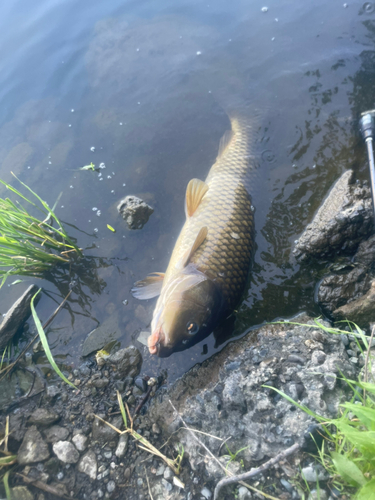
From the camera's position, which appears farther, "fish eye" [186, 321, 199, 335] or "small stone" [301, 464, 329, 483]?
"fish eye" [186, 321, 199, 335]

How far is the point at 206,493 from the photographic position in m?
1.89

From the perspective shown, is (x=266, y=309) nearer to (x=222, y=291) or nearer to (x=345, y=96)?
(x=222, y=291)

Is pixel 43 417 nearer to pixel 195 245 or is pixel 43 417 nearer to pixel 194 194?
pixel 195 245

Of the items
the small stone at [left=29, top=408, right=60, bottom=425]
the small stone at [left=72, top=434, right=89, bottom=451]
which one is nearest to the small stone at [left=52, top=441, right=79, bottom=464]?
the small stone at [left=72, top=434, right=89, bottom=451]

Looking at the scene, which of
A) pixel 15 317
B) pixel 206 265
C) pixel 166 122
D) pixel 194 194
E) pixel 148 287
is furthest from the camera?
pixel 166 122

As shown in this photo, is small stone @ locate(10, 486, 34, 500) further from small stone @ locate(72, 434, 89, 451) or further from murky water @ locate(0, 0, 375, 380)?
murky water @ locate(0, 0, 375, 380)

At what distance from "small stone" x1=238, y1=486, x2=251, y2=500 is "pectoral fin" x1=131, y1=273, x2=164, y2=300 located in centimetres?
174

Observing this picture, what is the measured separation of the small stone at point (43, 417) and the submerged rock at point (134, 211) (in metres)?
2.10

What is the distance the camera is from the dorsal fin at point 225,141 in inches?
150

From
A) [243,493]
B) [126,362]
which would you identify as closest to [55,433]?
[126,362]

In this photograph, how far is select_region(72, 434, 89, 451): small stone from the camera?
2.32m

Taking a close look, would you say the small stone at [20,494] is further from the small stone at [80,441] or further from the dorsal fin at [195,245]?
the dorsal fin at [195,245]

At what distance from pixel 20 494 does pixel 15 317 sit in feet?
4.98

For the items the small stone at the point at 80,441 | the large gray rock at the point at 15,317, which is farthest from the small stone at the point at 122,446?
the large gray rock at the point at 15,317
